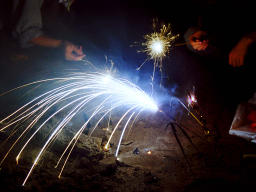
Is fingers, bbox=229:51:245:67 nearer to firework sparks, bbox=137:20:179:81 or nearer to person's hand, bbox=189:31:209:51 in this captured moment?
person's hand, bbox=189:31:209:51

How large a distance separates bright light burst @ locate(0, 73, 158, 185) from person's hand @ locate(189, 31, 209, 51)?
6.44ft

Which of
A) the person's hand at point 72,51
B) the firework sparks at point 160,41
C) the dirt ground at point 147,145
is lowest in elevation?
the dirt ground at point 147,145

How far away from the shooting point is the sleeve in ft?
14.0

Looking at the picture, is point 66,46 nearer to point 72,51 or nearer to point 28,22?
point 72,51

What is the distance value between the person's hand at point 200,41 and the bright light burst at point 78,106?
1961 mm

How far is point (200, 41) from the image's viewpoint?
15.5ft

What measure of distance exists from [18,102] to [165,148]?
4.13 m

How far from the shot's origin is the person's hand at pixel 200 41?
15.5 ft

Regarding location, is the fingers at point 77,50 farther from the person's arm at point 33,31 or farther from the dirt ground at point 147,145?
the dirt ground at point 147,145

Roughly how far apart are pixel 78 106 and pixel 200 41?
149 inches

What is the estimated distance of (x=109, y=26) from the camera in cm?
595

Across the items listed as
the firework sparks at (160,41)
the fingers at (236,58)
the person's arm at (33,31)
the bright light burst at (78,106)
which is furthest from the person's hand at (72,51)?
the fingers at (236,58)

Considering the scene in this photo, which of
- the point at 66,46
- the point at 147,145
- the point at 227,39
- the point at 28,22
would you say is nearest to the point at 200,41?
the point at 227,39

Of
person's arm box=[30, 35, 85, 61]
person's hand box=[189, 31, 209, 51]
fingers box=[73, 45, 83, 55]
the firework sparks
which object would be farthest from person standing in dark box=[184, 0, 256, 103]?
person's arm box=[30, 35, 85, 61]
